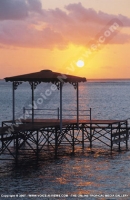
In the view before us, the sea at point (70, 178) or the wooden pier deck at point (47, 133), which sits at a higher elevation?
the wooden pier deck at point (47, 133)

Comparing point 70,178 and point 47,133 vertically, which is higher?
point 47,133

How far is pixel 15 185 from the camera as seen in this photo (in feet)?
55.8

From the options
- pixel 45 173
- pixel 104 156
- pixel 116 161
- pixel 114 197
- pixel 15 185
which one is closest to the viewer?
pixel 114 197

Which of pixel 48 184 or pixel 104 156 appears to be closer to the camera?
pixel 48 184

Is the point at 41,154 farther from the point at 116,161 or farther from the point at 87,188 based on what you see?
the point at 87,188

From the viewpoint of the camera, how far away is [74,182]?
693 inches

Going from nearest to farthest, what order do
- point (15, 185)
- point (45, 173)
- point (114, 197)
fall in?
point (114, 197) → point (15, 185) → point (45, 173)

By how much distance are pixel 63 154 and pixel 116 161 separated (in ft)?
10.2

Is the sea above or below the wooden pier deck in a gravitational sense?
below

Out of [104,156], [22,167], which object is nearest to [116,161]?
[104,156]

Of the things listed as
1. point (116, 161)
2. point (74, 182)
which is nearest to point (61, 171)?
point (74, 182)

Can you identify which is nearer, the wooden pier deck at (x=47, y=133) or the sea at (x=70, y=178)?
the sea at (x=70, y=178)

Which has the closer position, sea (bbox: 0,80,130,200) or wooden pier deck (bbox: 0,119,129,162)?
sea (bbox: 0,80,130,200)

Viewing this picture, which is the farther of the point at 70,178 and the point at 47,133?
the point at 47,133
